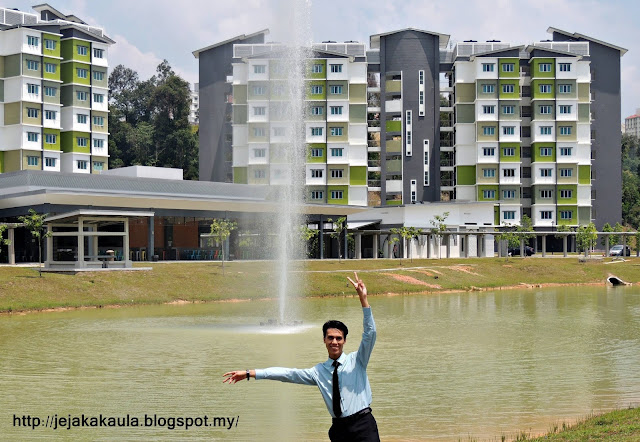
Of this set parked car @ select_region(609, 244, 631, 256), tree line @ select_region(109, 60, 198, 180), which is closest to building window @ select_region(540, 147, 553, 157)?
parked car @ select_region(609, 244, 631, 256)

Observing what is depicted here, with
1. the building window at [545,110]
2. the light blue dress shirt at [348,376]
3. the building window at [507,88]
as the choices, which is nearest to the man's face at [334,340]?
the light blue dress shirt at [348,376]

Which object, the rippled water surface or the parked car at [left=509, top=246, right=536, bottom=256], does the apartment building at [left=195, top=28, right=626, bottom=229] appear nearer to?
the parked car at [left=509, top=246, right=536, bottom=256]

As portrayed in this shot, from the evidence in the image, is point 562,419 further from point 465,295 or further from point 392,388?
point 465,295

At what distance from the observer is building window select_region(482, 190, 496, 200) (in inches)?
4424

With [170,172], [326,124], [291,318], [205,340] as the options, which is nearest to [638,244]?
[326,124]

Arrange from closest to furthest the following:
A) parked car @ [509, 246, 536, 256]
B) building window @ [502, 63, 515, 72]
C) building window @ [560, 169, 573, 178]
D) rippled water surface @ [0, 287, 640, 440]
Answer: rippled water surface @ [0, 287, 640, 440] → parked car @ [509, 246, 536, 256] → building window @ [502, 63, 515, 72] → building window @ [560, 169, 573, 178]

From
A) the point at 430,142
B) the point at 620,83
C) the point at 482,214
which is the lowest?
the point at 482,214

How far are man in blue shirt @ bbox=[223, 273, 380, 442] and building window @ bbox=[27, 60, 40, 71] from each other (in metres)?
104

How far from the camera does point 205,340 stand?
31.2m

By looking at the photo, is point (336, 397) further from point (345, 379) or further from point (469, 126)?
point (469, 126)

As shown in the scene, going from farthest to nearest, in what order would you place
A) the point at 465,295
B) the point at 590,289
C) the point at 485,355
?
1. the point at 590,289
2. the point at 465,295
3. the point at 485,355

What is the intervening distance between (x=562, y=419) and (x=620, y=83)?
112 metres

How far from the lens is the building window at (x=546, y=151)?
114 m

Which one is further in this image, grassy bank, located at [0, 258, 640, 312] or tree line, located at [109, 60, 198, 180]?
tree line, located at [109, 60, 198, 180]
